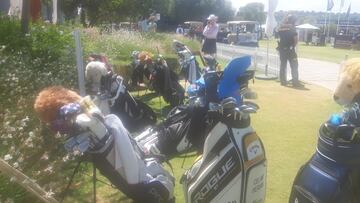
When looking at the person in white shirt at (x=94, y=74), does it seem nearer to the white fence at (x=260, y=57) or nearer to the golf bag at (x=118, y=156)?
the golf bag at (x=118, y=156)

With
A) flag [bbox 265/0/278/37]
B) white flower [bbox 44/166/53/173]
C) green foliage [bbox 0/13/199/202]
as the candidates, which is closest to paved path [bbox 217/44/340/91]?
flag [bbox 265/0/278/37]

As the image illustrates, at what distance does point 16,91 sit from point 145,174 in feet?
7.01

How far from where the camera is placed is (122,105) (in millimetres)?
5820

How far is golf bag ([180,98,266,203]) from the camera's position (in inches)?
112

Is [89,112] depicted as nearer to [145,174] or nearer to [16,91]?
[145,174]

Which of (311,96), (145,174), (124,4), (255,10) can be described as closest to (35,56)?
(145,174)

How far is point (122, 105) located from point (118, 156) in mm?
2784

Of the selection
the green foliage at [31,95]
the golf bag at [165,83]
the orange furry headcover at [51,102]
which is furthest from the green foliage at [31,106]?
the golf bag at [165,83]

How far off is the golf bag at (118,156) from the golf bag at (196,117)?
0.84ft

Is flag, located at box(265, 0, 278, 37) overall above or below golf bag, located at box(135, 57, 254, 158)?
above

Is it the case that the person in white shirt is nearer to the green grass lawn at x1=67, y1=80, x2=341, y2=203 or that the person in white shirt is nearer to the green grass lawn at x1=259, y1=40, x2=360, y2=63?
the green grass lawn at x1=67, y1=80, x2=341, y2=203

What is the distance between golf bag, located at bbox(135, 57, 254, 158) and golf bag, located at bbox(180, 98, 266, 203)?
13 centimetres

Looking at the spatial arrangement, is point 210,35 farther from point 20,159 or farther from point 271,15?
point 20,159

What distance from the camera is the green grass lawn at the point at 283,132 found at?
4.36 metres
